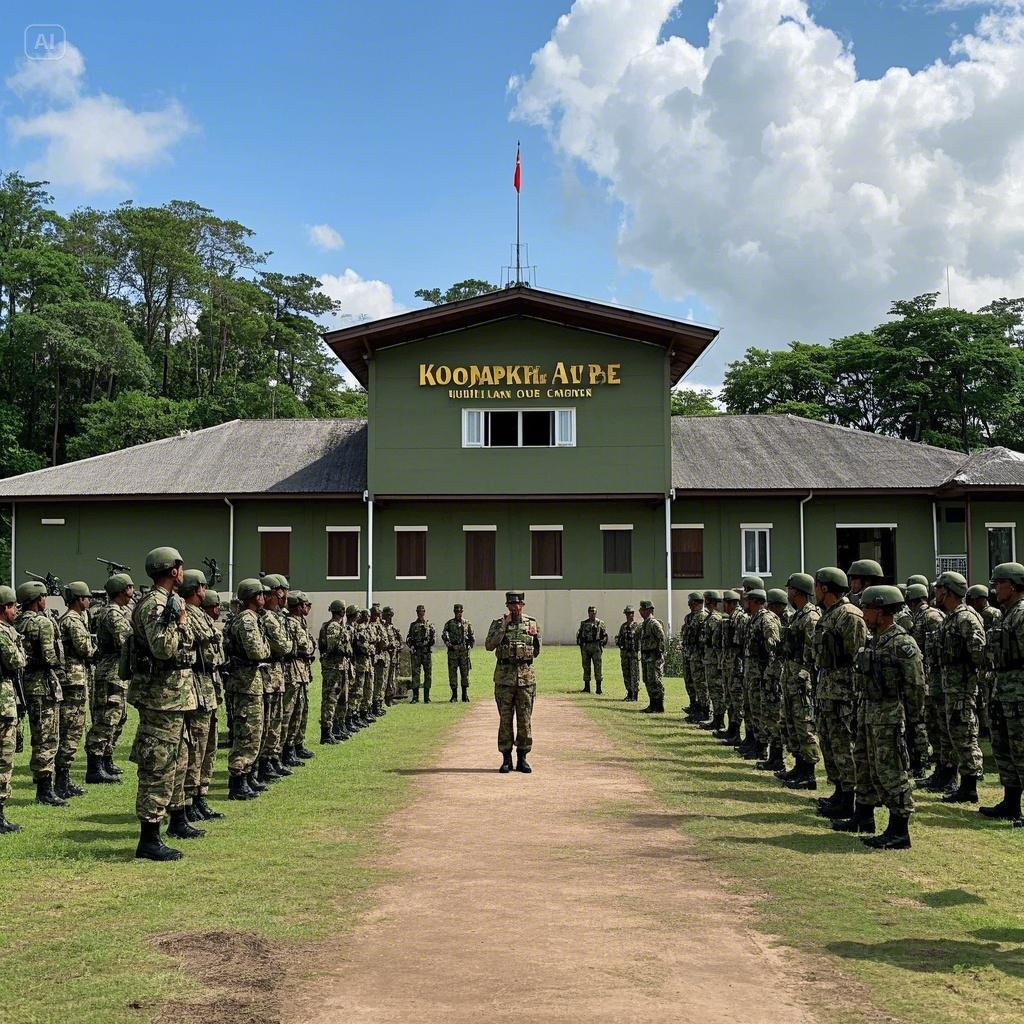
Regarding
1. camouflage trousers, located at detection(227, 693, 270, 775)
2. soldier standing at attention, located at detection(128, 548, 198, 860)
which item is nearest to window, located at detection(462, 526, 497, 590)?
camouflage trousers, located at detection(227, 693, 270, 775)

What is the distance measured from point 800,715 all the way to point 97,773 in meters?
7.47

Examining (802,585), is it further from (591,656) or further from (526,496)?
(526,496)

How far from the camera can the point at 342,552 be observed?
1341 inches

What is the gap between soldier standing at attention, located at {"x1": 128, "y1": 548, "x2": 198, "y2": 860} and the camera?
840 centimetres

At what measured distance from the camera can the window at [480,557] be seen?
33625 mm

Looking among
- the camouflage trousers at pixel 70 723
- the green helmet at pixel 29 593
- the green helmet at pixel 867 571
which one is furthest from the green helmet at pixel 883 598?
the green helmet at pixel 29 593

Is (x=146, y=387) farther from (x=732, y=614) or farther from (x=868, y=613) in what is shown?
(x=868, y=613)

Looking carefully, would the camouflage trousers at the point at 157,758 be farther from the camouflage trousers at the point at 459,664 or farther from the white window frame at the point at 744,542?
the white window frame at the point at 744,542

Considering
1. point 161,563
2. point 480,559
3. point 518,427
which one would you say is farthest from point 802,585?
point 480,559

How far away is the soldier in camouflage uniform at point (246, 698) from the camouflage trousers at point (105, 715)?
192 centimetres

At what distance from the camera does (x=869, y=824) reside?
938 cm

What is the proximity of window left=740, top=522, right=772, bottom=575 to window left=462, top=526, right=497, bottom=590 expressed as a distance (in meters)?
7.55

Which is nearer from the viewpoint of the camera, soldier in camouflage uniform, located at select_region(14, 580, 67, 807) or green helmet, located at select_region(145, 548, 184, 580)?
green helmet, located at select_region(145, 548, 184, 580)

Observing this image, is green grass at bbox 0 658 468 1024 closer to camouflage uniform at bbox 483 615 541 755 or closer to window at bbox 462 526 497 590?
camouflage uniform at bbox 483 615 541 755
